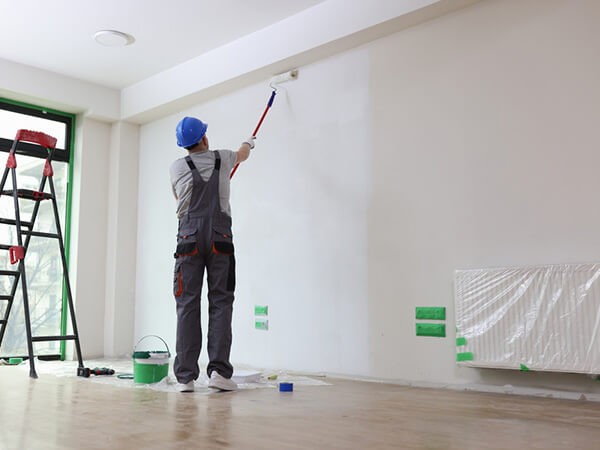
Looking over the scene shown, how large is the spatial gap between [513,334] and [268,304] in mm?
1925

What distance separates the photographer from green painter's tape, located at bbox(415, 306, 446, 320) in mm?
3502

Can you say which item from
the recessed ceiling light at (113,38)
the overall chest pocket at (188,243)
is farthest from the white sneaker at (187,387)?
the recessed ceiling light at (113,38)

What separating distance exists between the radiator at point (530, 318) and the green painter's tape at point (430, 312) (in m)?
0.15

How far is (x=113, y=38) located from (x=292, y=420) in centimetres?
353

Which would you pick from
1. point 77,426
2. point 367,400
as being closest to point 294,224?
point 367,400

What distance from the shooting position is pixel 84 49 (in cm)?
496

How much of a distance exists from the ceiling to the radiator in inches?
90.9

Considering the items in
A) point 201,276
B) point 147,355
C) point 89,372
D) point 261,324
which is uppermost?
point 201,276

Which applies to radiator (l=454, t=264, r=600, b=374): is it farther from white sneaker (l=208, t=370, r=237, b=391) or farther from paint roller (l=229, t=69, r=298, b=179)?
paint roller (l=229, t=69, r=298, b=179)

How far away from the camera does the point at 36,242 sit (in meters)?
5.48

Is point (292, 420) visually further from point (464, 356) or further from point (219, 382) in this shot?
point (464, 356)

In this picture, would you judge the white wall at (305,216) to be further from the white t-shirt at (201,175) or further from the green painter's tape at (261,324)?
the white t-shirt at (201,175)

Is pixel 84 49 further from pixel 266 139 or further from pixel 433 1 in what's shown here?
pixel 433 1

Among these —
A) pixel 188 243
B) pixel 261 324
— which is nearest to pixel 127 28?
pixel 188 243
